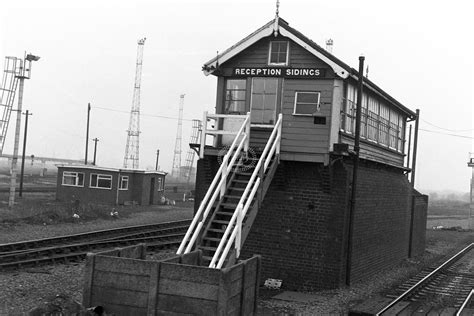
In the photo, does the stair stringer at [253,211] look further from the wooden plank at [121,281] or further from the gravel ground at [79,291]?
A: the wooden plank at [121,281]

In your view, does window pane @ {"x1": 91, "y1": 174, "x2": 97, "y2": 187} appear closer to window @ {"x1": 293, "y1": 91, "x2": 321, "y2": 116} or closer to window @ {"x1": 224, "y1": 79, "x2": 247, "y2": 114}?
window @ {"x1": 224, "y1": 79, "x2": 247, "y2": 114}

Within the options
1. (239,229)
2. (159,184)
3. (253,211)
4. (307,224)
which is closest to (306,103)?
(307,224)

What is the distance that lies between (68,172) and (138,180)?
523cm

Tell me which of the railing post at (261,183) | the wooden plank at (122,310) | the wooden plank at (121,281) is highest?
the railing post at (261,183)

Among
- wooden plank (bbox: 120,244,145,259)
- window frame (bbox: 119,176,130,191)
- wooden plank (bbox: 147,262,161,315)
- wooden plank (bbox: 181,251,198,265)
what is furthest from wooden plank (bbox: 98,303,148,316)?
window frame (bbox: 119,176,130,191)

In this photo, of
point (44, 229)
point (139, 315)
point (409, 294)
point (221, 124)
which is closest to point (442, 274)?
point (409, 294)

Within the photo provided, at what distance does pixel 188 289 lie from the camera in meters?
7.45

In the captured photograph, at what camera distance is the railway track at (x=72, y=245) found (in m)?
14.5

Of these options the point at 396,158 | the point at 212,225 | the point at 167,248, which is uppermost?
the point at 396,158

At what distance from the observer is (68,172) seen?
38.3m

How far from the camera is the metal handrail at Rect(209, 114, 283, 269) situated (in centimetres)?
966

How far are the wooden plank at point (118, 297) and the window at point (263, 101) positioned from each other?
720cm

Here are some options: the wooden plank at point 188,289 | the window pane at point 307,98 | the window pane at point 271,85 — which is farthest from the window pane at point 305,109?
the wooden plank at point 188,289

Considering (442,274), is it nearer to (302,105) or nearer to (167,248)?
(302,105)
